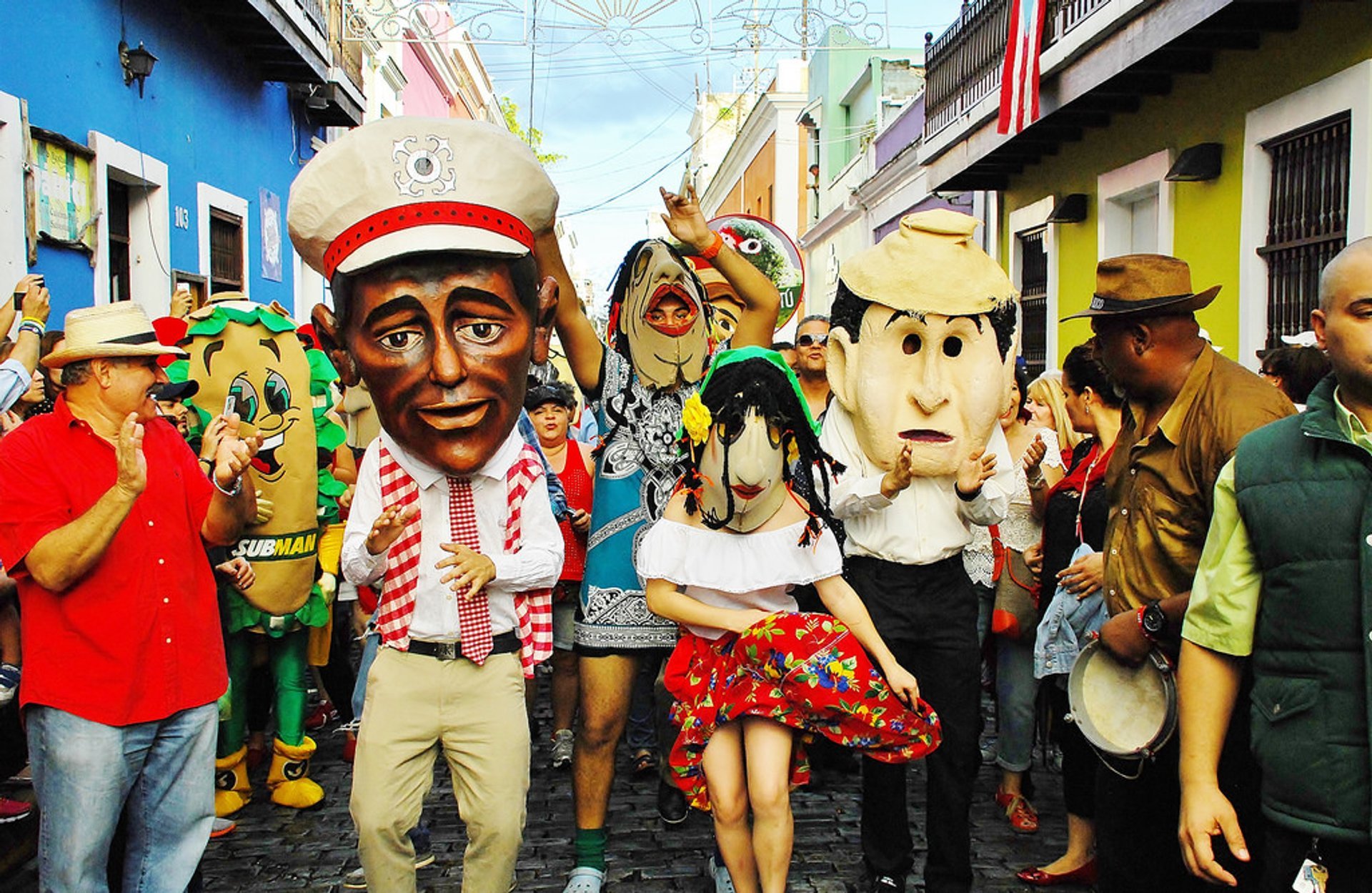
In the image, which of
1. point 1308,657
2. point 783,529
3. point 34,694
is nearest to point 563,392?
point 783,529

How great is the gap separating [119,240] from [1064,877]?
25.8ft

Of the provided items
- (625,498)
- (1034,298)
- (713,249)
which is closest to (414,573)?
(625,498)

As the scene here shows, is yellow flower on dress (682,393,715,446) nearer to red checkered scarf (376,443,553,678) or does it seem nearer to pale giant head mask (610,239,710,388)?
red checkered scarf (376,443,553,678)

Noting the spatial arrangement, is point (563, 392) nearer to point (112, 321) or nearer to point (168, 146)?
point (112, 321)

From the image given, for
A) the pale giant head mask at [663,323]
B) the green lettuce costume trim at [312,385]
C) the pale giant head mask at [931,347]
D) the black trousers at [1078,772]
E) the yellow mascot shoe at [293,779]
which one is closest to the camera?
the pale giant head mask at [931,347]

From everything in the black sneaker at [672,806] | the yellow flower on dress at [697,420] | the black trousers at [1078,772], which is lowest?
the black sneaker at [672,806]

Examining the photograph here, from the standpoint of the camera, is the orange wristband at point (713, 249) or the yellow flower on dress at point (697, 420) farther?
the orange wristband at point (713, 249)

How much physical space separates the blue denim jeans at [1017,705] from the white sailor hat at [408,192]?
2.89 meters

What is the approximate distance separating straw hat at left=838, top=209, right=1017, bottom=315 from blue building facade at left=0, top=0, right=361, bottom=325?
16.8ft

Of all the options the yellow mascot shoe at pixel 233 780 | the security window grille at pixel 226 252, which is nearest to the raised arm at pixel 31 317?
the yellow mascot shoe at pixel 233 780

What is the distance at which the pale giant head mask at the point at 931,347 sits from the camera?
4129 millimetres

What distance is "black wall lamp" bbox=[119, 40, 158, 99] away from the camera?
28.1 feet

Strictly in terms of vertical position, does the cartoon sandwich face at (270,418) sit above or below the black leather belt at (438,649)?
above

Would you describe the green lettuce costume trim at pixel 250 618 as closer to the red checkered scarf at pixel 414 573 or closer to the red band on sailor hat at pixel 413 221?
the red checkered scarf at pixel 414 573
